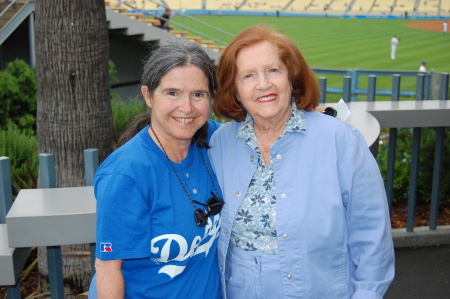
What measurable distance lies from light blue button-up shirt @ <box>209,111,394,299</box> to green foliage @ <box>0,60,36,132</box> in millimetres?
9286

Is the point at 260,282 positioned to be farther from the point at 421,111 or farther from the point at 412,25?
the point at 412,25

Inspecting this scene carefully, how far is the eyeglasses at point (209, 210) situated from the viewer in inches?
73.3

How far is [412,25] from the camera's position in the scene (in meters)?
42.2

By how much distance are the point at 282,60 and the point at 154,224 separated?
30.3 inches

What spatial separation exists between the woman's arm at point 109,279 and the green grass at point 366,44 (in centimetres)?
1887

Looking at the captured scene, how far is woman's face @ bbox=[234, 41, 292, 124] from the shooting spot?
1981 millimetres

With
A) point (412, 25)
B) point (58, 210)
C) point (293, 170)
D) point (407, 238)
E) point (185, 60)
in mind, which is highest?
Result: point (412, 25)

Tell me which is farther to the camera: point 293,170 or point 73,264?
point 73,264

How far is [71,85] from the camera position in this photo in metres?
3.60

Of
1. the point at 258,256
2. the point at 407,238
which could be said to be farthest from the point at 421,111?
the point at 258,256

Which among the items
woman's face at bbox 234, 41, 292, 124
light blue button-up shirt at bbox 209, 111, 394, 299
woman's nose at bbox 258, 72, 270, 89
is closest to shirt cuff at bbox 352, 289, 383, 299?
light blue button-up shirt at bbox 209, 111, 394, 299

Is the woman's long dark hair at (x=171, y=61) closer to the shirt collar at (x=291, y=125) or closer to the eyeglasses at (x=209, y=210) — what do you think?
the shirt collar at (x=291, y=125)

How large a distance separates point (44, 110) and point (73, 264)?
3.53 feet

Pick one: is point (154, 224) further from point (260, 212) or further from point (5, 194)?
point (5, 194)
